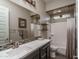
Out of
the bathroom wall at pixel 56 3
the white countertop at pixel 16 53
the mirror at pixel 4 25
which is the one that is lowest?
the white countertop at pixel 16 53

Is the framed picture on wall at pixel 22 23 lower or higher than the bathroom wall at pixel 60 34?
higher

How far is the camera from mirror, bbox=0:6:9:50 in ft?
5.65

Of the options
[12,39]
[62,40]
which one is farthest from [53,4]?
[12,39]

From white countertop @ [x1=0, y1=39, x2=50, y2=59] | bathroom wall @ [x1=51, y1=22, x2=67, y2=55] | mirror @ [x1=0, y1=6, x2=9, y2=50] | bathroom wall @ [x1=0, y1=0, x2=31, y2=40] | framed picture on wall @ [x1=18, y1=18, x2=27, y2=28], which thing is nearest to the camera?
white countertop @ [x1=0, y1=39, x2=50, y2=59]

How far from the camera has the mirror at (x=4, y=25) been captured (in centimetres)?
172

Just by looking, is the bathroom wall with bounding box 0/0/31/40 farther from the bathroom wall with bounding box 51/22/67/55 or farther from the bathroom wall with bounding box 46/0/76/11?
the bathroom wall with bounding box 51/22/67/55

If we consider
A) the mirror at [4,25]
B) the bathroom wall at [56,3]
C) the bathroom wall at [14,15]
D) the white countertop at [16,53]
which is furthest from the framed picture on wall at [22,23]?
the bathroom wall at [56,3]

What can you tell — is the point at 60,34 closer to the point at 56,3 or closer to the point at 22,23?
the point at 56,3

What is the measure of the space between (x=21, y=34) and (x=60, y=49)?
276cm

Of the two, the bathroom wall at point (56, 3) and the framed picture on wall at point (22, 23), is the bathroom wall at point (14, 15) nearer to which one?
the framed picture on wall at point (22, 23)

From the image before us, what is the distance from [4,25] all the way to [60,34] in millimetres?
3567

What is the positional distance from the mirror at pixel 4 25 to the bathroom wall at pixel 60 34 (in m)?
3.33

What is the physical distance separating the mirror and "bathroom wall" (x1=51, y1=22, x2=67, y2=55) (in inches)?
131

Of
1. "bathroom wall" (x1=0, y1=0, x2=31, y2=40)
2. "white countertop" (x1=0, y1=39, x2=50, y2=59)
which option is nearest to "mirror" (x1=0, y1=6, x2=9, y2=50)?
"bathroom wall" (x1=0, y1=0, x2=31, y2=40)
